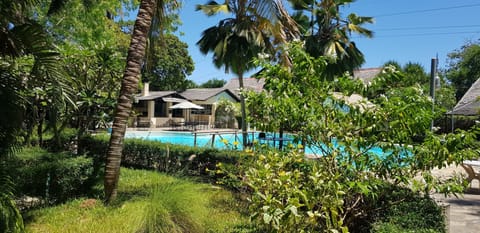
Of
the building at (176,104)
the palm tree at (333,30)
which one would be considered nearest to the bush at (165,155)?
the palm tree at (333,30)

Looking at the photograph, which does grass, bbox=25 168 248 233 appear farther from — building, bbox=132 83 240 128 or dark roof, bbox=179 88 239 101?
dark roof, bbox=179 88 239 101

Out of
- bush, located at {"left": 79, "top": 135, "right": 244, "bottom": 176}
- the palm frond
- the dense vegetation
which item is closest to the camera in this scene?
the dense vegetation

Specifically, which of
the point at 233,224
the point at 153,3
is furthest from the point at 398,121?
the point at 153,3

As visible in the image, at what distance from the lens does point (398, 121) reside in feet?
12.0

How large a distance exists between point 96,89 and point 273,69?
6.43 meters

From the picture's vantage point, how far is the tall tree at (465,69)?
1433 inches

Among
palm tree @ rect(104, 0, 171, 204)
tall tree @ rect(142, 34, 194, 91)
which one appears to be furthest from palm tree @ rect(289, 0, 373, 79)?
tall tree @ rect(142, 34, 194, 91)

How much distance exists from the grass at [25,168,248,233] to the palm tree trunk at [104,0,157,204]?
536mm

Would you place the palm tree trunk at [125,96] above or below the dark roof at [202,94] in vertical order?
below

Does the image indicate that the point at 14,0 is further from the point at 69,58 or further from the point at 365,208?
the point at 365,208

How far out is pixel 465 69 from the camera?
37.8 meters

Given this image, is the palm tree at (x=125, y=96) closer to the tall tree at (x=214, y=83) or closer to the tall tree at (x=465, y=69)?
the tall tree at (x=465, y=69)

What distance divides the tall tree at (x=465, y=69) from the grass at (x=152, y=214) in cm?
3960

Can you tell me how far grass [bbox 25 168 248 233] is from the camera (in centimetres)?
453
